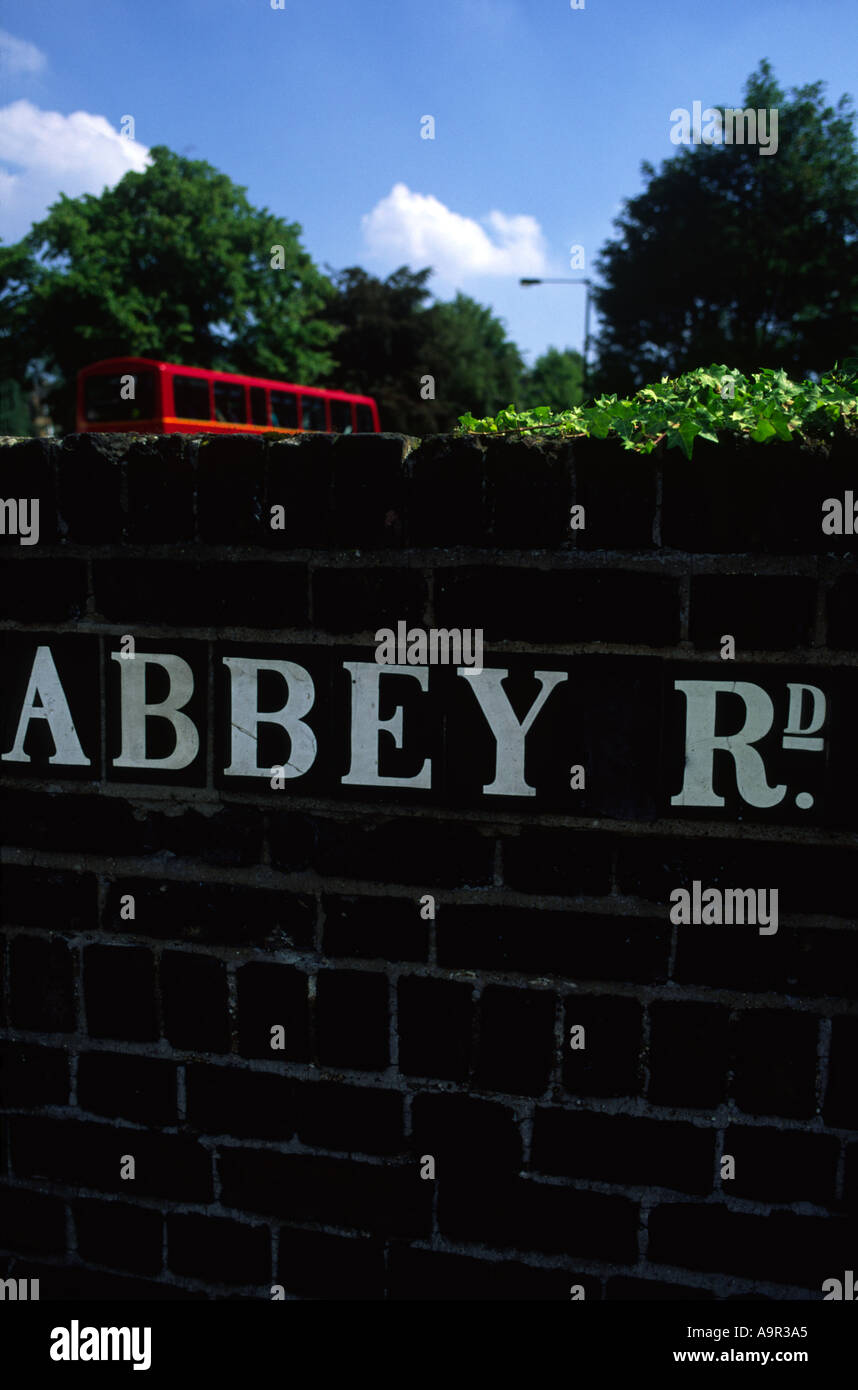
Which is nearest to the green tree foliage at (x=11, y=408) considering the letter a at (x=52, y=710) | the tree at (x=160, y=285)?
the tree at (x=160, y=285)

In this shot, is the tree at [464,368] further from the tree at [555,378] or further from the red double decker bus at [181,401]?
the red double decker bus at [181,401]

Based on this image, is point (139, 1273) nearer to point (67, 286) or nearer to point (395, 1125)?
point (395, 1125)

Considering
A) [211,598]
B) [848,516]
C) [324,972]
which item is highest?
[848,516]

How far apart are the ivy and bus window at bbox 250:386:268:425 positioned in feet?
59.9

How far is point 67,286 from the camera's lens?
3362 centimetres

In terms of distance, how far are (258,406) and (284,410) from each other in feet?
2.85

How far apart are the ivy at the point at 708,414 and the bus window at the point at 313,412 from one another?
771 inches

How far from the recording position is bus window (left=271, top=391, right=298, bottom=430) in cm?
1984

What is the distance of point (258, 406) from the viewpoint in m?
19.3

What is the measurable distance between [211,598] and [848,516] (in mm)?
1075

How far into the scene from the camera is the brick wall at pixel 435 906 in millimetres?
1656

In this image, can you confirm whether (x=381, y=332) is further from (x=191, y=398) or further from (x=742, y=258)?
(x=191, y=398)
